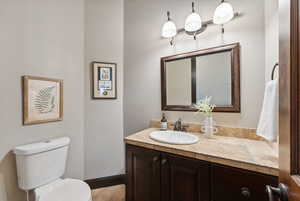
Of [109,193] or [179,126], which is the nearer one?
[179,126]

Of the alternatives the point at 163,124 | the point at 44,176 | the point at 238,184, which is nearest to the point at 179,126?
the point at 163,124

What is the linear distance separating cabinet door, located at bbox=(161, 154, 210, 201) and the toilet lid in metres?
0.62

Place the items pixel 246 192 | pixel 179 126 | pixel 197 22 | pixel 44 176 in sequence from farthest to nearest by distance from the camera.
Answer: pixel 179 126 → pixel 197 22 → pixel 44 176 → pixel 246 192

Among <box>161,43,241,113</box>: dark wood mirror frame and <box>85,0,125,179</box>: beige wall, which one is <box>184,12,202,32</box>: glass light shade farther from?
<box>85,0,125,179</box>: beige wall

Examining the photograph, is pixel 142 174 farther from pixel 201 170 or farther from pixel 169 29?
pixel 169 29

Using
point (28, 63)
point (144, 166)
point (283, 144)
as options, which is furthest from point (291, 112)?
point (28, 63)

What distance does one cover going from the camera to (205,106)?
162 centimetres

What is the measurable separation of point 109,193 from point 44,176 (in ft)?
2.91

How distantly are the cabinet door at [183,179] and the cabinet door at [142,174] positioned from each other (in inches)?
2.6

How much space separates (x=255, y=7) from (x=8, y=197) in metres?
2.80

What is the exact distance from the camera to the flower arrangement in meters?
1.61

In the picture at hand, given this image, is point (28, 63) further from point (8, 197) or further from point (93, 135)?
point (8, 197)

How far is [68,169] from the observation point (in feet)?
5.92

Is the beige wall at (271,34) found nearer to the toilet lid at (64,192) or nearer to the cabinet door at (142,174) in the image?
the cabinet door at (142,174)
